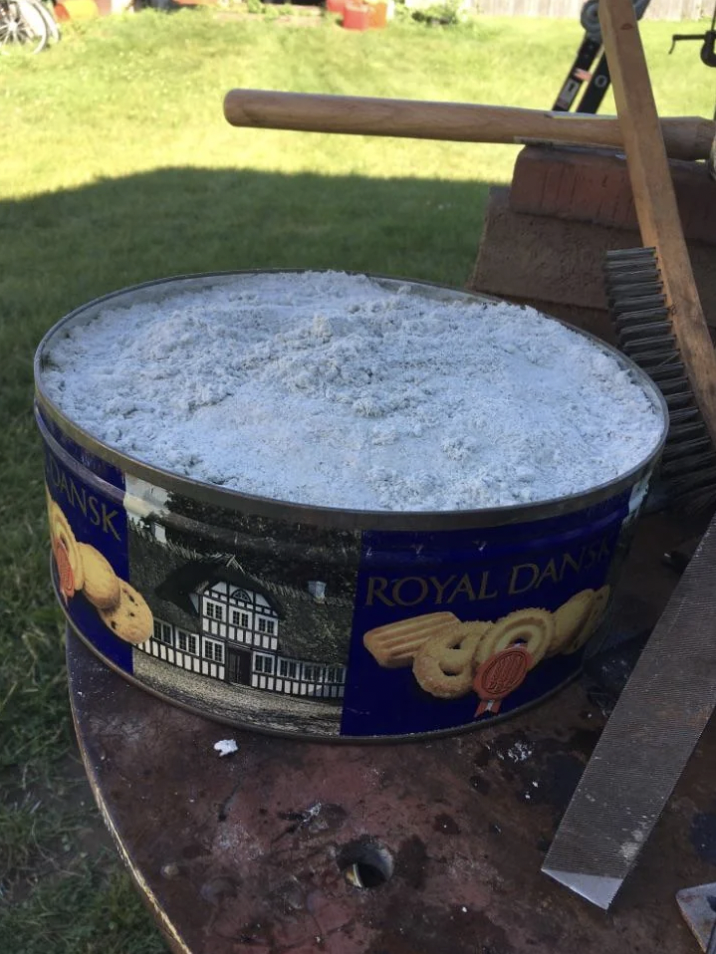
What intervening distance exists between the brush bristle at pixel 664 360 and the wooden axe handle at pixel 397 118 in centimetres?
28

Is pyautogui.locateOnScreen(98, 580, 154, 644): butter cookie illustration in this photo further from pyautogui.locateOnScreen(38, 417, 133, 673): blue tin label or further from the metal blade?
the metal blade

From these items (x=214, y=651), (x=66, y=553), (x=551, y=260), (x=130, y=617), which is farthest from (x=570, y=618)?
(x=551, y=260)

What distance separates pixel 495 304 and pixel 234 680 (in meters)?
0.93

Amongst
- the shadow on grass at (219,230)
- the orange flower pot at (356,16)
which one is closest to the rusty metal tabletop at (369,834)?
the shadow on grass at (219,230)

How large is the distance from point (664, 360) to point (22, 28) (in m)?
8.48

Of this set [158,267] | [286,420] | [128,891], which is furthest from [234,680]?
[158,267]

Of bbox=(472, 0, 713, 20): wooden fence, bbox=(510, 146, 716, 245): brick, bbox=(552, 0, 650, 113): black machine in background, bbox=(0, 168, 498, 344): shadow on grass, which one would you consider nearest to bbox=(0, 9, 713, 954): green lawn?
bbox=(0, 168, 498, 344): shadow on grass

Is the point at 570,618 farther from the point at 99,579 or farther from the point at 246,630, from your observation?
the point at 99,579

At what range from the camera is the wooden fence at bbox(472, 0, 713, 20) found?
34.6ft

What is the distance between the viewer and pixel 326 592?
3.30 ft

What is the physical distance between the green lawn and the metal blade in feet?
2.83

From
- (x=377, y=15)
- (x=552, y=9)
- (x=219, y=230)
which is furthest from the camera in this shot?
(x=552, y=9)

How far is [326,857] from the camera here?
102 cm

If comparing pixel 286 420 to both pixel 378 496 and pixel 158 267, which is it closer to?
pixel 378 496
